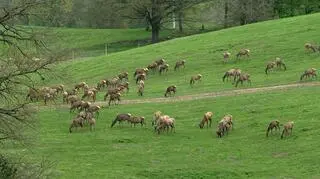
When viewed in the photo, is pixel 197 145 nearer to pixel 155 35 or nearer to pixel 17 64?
pixel 17 64

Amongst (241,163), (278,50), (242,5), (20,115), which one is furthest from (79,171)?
(242,5)

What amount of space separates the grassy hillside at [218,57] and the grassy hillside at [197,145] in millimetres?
6684

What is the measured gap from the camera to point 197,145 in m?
34.9

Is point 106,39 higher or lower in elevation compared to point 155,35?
higher

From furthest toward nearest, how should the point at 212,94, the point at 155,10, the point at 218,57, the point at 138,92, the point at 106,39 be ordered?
the point at 106,39 → the point at 155,10 → the point at 218,57 → the point at 138,92 → the point at 212,94

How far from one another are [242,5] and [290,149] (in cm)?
6539

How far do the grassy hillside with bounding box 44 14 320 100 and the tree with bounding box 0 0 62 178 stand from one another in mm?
22728

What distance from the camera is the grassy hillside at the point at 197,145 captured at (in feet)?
99.6

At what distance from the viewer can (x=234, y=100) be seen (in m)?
44.2

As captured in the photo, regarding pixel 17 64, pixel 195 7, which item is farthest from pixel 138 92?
pixel 195 7

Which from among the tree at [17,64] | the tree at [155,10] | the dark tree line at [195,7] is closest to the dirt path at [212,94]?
the tree at [17,64]

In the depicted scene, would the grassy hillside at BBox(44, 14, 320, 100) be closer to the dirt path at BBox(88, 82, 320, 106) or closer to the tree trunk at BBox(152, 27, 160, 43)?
the dirt path at BBox(88, 82, 320, 106)

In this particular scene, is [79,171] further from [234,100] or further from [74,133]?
[234,100]

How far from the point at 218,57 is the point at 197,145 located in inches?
1078
